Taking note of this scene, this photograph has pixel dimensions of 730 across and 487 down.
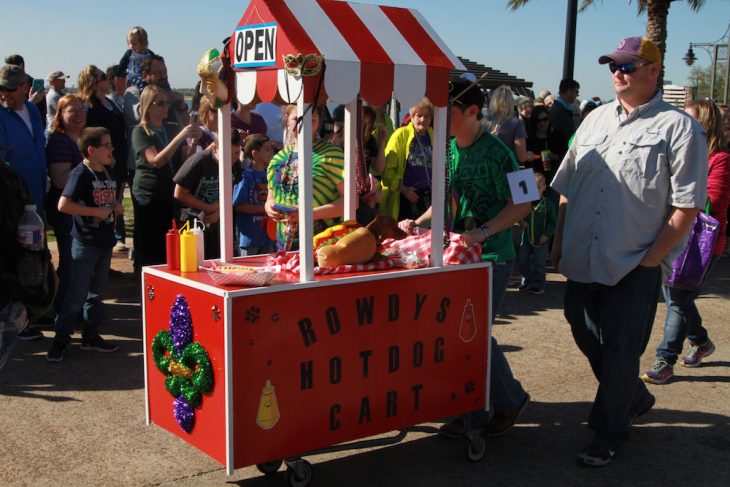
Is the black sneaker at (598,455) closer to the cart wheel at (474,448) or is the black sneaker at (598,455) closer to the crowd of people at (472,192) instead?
the crowd of people at (472,192)

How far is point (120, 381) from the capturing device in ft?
17.5

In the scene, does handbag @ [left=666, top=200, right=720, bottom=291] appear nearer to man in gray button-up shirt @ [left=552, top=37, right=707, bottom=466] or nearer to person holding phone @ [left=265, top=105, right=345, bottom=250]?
man in gray button-up shirt @ [left=552, top=37, right=707, bottom=466]

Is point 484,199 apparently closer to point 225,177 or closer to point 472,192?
point 472,192

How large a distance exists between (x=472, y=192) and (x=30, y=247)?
2166 millimetres

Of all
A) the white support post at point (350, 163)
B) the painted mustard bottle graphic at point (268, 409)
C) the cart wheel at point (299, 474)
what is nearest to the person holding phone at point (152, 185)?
the white support post at point (350, 163)

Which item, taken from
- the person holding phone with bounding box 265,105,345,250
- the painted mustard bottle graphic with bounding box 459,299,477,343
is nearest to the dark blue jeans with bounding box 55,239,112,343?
the person holding phone with bounding box 265,105,345,250

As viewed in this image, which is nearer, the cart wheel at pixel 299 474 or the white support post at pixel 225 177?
the cart wheel at pixel 299 474

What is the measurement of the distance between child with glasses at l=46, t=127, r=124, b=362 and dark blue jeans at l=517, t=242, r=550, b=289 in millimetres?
4061

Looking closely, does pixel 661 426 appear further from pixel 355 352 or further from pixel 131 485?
pixel 131 485

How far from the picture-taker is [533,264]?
26.7 ft

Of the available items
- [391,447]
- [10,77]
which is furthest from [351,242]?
[10,77]

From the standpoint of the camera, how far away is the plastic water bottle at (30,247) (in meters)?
3.16

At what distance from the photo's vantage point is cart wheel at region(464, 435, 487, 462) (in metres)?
4.22

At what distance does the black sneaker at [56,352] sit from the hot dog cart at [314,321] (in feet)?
6.36
